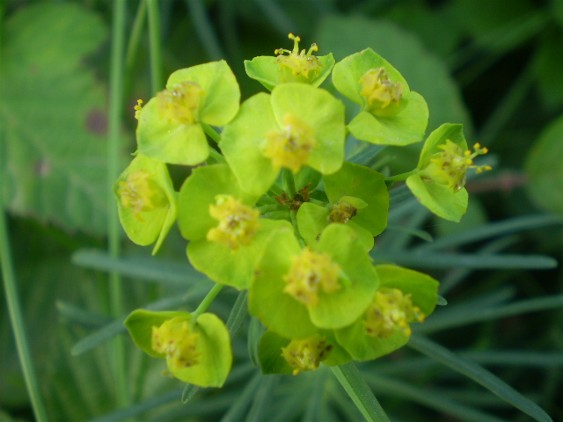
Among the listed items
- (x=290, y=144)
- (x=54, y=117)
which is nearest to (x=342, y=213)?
(x=290, y=144)

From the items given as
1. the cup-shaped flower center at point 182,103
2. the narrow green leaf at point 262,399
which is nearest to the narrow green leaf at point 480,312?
the narrow green leaf at point 262,399

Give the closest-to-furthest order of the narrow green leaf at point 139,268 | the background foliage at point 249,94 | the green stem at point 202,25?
1. the narrow green leaf at point 139,268
2. the background foliage at point 249,94
3. the green stem at point 202,25

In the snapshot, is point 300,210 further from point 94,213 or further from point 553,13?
point 553,13

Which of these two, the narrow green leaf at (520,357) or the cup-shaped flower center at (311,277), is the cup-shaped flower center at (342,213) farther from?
the narrow green leaf at (520,357)

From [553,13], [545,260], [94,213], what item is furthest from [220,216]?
[553,13]

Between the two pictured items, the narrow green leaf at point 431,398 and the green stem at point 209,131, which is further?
the narrow green leaf at point 431,398
